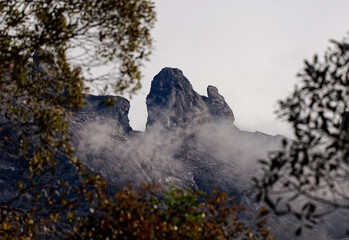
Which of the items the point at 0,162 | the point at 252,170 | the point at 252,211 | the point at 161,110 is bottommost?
the point at 0,162

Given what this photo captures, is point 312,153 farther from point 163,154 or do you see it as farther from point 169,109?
point 169,109

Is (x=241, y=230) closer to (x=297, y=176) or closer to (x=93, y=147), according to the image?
(x=297, y=176)

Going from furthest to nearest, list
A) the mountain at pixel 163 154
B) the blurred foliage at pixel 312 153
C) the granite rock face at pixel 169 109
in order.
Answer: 1. the granite rock face at pixel 169 109
2. the mountain at pixel 163 154
3. the blurred foliage at pixel 312 153

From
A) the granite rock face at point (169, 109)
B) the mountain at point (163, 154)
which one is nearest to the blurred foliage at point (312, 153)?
the mountain at point (163, 154)

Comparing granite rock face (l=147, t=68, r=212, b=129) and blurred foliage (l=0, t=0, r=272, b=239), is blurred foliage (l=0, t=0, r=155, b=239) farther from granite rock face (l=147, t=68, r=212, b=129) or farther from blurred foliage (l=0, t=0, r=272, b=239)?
granite rock face (l=147, t=68, r=212, b=129)

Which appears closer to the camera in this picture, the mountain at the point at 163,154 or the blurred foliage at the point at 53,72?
the blurred foliage at the point at 53,72

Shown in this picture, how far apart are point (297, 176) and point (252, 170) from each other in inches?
6977

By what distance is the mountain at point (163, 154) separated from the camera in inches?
5837

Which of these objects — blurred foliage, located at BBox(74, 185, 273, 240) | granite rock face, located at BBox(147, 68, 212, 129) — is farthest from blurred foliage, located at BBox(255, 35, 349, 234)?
granite rock face, located at BBox(147, 68, 212, 129)

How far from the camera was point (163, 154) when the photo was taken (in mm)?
173375

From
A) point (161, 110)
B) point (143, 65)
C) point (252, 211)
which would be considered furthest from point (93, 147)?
point (143, 65)

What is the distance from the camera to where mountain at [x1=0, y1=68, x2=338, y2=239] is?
14825cm

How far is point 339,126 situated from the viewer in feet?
20.8

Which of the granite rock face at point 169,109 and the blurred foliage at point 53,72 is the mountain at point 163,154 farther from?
the blurred foliage at point 53,72
